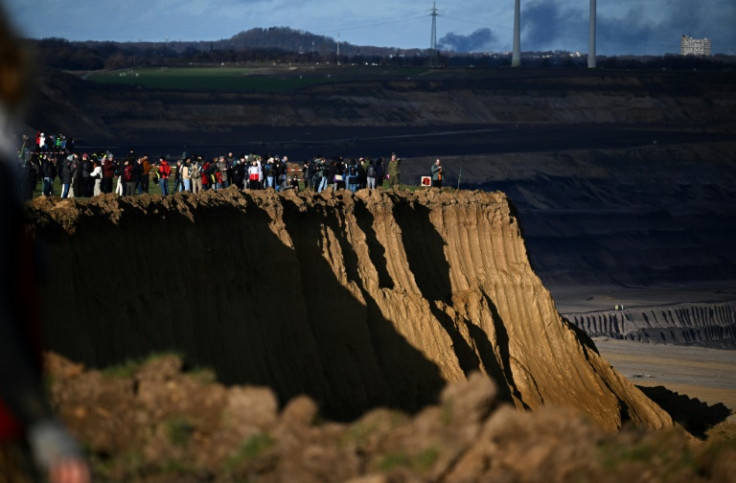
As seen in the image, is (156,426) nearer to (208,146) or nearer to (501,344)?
(501,344)

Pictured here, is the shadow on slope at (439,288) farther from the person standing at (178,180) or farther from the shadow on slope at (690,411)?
the shadow on slope at (690,411)

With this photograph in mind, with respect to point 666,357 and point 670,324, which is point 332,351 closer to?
point 666,357

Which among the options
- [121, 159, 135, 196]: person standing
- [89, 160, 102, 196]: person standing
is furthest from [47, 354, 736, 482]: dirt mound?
[89, 160, 102, 196]: person standing

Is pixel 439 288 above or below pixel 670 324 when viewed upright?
above

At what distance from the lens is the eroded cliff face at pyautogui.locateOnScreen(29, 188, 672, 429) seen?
2125 cm

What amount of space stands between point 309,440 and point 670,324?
193 ft

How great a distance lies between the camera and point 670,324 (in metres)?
64.8

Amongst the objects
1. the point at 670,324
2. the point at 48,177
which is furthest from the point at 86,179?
the point at 670,324

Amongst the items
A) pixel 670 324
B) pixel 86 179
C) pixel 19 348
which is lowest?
pixel 670 324

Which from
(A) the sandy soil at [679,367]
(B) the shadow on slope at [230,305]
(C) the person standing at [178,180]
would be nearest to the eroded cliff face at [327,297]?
(B) the shadow on slope at [230,305]

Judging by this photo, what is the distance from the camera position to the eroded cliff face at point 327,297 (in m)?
21.2

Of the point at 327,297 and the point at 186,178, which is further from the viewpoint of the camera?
the point at 186,178

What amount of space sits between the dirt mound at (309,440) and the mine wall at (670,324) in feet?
173

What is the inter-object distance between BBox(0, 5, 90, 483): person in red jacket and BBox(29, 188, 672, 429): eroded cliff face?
14.5 m
